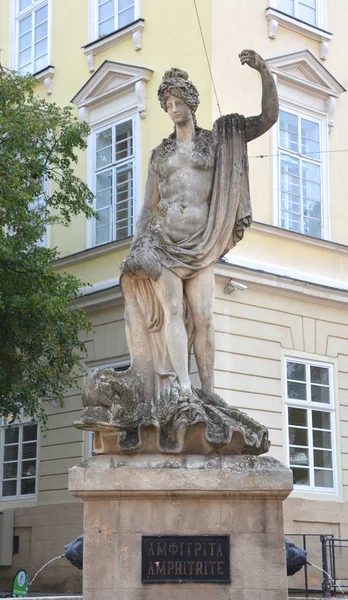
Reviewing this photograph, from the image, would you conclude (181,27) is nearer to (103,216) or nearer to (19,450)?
(103,216)

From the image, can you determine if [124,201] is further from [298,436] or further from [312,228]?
[298,436]

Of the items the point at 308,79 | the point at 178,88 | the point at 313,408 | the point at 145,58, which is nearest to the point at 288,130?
the point at 308,79

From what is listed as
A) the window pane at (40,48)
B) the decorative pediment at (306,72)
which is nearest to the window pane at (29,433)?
the window pane at (40,48)

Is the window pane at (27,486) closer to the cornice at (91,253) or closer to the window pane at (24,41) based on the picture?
the cornice at (91,253)

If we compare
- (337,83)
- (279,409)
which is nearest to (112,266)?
(279,409)

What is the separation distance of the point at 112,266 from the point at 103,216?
4.14ft

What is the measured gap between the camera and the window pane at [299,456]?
18.6 meters

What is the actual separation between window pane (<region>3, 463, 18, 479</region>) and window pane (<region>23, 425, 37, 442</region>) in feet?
1.90

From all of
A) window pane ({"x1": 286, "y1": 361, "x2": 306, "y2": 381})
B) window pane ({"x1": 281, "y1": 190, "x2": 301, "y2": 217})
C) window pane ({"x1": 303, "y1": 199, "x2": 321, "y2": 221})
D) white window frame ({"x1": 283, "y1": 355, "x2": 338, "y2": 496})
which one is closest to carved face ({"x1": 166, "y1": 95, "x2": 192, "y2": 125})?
white window frame ({"x1": 283, "y1": 355, "x2": 338, "y2": 496})

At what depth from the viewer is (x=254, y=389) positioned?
18312 mm

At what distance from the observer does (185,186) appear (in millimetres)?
8242

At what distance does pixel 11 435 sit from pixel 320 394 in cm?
637

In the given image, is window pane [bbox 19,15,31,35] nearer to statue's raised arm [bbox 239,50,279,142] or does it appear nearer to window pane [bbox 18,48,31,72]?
window pane [bbox 18,48,31,72]

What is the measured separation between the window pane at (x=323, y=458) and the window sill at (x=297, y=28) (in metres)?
7.19
